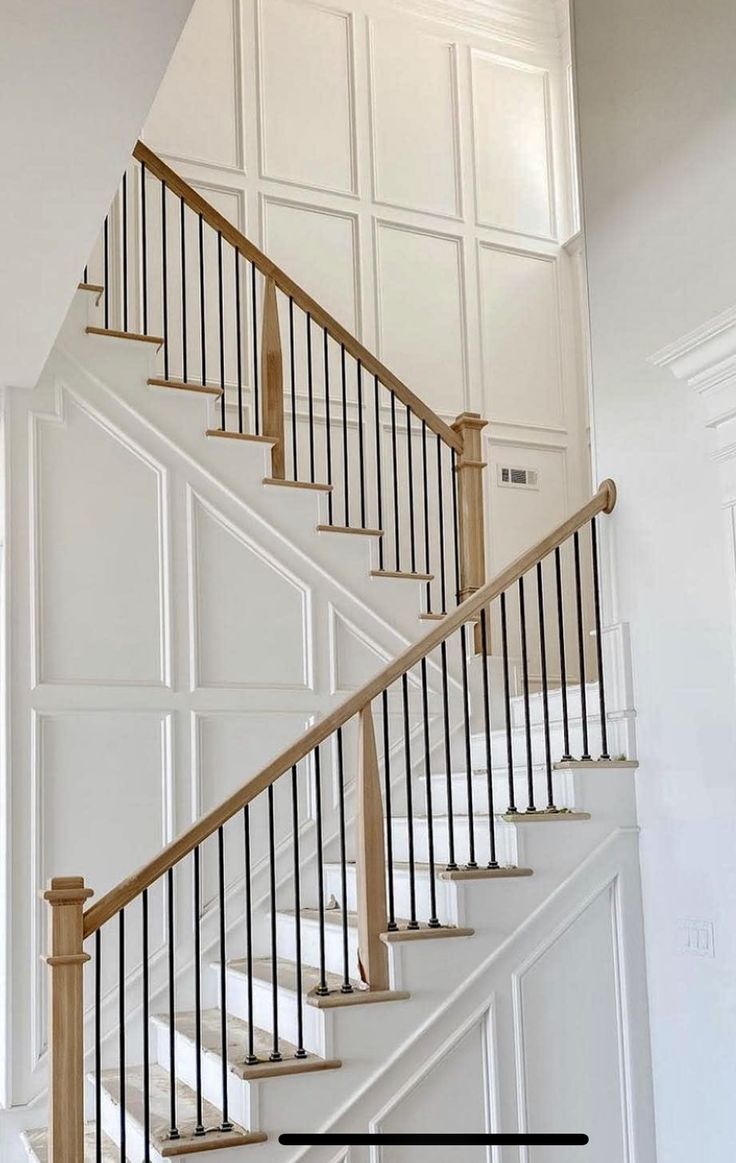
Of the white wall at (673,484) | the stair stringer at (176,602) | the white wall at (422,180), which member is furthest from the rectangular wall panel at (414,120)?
the white wall at (673,484)

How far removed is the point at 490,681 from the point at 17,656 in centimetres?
218

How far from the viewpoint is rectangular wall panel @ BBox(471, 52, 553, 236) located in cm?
793

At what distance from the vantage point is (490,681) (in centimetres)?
595

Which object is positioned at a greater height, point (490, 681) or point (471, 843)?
point (490, 681)

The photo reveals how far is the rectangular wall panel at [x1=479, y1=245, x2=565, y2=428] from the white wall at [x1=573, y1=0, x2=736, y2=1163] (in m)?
2.88

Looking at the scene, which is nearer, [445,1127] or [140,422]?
[445,1127]

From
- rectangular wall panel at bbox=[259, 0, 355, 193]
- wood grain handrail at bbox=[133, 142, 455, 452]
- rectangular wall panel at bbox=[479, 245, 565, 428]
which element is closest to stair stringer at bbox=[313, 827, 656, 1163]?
wood grain handrail at bbox=[133, 142, 455, 452]

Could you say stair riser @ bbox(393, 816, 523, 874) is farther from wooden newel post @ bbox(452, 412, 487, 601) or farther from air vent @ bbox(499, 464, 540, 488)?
air vent @ bbox(499, 464, 540, 488)

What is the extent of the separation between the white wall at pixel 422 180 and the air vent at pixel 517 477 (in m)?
0.06

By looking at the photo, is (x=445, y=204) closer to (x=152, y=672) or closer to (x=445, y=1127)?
(x=152, y=672)

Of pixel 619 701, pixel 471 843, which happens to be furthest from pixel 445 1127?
pixel 619 701

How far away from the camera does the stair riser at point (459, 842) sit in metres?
4.39

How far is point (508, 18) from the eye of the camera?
808 centimetres

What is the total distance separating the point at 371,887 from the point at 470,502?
2579 millimetres
